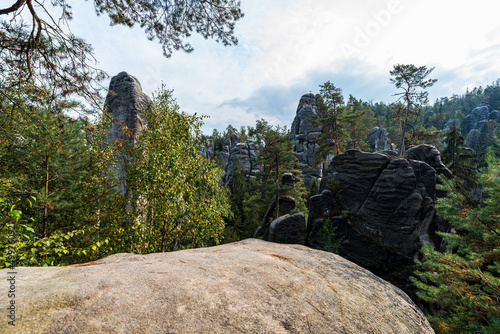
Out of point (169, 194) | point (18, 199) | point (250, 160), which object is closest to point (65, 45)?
point (18, 199)

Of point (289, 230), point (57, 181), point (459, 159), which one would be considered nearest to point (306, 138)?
point (459, 159)

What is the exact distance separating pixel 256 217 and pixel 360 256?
10.5 m

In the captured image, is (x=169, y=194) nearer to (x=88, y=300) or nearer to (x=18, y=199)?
(x=18, y=199)

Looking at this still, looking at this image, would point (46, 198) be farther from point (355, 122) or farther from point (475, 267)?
point (355, 122)

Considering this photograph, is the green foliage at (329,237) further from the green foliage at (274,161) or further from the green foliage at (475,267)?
the green foliage at (475,267)

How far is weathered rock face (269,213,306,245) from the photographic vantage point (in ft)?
46.4

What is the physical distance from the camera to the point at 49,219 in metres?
6.02

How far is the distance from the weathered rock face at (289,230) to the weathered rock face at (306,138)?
2441 cm

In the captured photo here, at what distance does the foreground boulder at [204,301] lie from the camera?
1.37 m

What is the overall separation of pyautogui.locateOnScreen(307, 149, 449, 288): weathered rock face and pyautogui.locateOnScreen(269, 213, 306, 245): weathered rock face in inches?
41.7

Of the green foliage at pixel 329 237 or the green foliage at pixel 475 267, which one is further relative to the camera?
the green foliage at pixel 329 237

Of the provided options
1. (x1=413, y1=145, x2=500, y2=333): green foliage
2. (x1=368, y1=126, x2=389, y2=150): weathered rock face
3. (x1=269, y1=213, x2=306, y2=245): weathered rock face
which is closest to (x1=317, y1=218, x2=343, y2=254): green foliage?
(x1=269, y1=213, x2=306, y2=245): weathered rock face

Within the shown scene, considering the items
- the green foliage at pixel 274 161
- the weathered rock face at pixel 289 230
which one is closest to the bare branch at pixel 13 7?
the weathered rock face at pixel 289 230

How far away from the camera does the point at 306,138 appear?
46656mm
